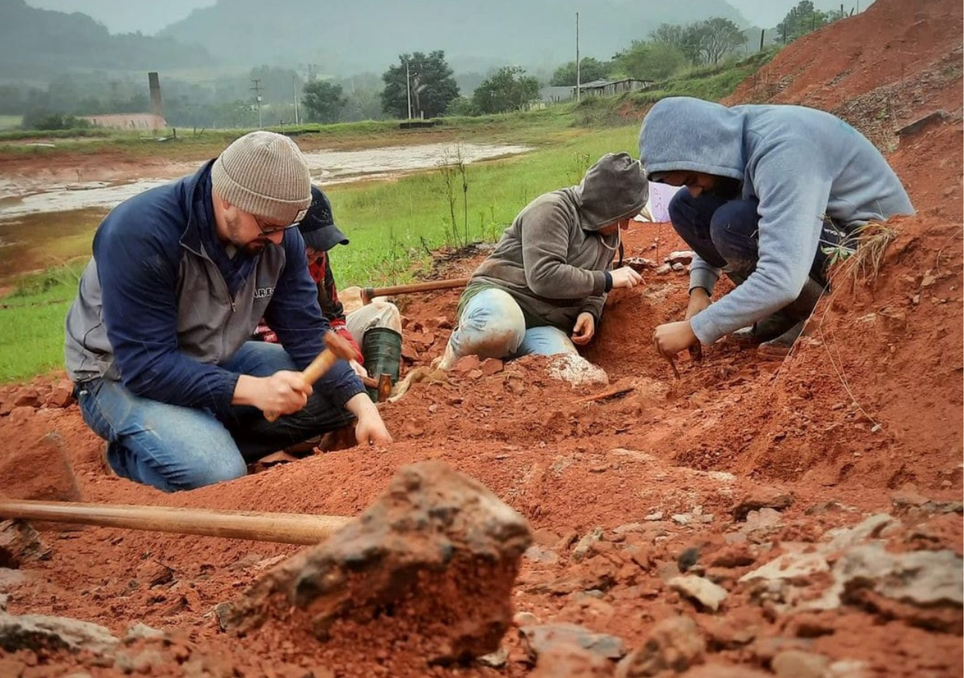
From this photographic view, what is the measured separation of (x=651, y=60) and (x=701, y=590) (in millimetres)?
5038

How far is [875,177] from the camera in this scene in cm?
264

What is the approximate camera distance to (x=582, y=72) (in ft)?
18.6

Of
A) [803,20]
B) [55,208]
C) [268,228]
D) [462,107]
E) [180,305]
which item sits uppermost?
[803,20]

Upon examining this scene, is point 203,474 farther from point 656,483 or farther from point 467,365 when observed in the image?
point 656,483

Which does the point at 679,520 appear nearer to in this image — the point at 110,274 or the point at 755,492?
the point at 755,492

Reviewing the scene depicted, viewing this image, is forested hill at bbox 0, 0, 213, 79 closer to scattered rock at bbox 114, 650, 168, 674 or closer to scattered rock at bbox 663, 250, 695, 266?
scattered rock at bbox 663, 250, 695, 266

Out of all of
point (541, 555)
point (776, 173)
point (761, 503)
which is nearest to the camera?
point (761, 503)

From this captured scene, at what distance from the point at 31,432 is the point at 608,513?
295cm

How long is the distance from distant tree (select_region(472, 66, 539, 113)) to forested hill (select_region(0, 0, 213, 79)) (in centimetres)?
185

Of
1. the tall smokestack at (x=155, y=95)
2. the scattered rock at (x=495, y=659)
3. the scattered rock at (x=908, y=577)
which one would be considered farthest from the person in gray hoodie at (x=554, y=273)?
the scattered rock at (x=908, y=577)

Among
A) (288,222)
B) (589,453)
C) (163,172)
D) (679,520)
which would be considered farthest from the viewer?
(163,172)

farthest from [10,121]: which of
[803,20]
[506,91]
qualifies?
[803,20]

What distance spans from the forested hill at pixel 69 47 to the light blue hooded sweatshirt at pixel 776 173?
289cm

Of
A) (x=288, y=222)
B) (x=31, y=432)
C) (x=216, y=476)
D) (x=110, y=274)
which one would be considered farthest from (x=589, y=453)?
(x=31, y=432)
